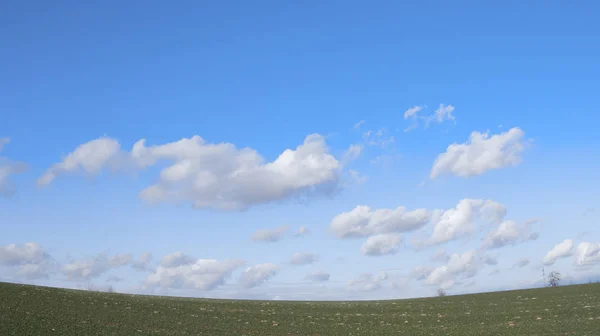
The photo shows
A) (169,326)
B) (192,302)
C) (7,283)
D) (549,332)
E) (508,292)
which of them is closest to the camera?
(549,332)

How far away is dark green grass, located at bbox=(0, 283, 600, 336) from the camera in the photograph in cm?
3884

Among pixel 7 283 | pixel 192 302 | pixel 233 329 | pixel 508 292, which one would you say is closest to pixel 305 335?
pixel 233 329

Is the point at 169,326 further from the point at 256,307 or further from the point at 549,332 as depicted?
the point at 549,332

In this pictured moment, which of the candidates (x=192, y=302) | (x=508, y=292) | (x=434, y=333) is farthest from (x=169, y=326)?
(x=508, y=292)

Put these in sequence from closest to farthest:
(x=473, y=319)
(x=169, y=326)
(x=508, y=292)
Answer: (x=169, y=326) < (x=473, y=319) < (x=508, y=292)

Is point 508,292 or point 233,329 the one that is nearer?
point 233,329

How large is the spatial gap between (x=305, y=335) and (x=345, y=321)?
781 centimetres

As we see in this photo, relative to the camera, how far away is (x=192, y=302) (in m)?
55.2

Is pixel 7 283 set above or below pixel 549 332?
above

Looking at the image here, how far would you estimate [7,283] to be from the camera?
51031 millimetres

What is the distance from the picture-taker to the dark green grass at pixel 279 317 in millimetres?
38838

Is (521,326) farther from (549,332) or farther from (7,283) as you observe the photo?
(7,283)

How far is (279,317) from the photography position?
156 ft

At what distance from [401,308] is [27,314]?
34.9 meters
